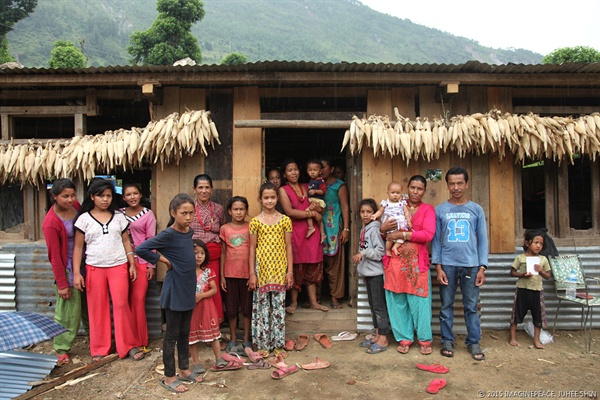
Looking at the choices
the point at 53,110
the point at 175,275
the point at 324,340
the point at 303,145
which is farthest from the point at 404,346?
the point at 53,110

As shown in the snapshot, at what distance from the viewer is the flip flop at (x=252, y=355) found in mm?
4227

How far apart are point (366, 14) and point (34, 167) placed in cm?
12673

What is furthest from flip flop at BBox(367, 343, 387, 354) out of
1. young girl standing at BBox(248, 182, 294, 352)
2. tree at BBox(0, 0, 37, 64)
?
tree at BBox(0, 0, 37, 64)

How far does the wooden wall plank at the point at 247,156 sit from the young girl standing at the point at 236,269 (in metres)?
0.55

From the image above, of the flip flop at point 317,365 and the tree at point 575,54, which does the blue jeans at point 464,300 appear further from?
the tree at point 575,54

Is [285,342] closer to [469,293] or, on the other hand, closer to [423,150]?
[469,293]

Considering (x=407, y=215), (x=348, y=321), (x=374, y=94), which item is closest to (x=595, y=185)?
(x=407, y=215)

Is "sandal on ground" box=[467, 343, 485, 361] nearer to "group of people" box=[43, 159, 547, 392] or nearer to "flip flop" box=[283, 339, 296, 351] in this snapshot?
"group of people" box=[43, 159, 547, 392]

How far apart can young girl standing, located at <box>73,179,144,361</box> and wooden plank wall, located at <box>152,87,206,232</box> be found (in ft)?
2.34

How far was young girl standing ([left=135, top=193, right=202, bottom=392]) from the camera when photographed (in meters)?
3.66

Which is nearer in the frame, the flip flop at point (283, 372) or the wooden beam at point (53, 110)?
the flip flop at point (283, 372)

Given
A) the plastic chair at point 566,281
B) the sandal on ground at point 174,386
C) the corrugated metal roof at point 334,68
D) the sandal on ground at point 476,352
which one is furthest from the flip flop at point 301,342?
the corrugated metal roof at point 334,68

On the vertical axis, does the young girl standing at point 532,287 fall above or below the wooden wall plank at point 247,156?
below

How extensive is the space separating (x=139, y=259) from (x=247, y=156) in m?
1.81
